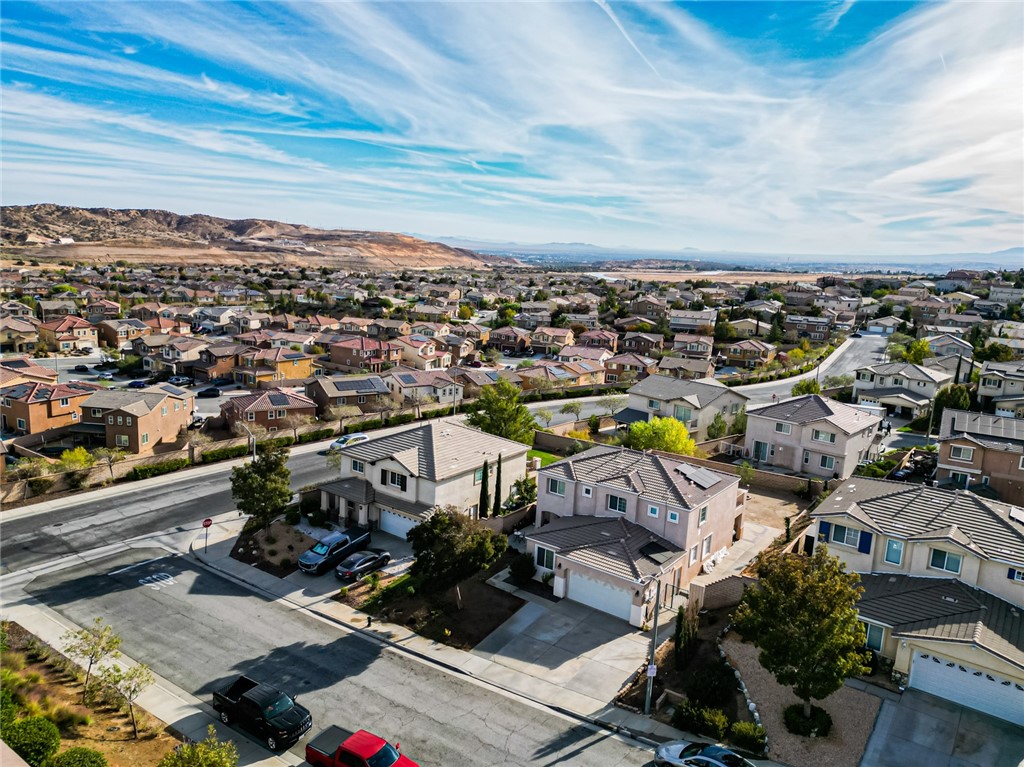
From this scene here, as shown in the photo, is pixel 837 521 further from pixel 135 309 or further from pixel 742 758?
pixel 135 309

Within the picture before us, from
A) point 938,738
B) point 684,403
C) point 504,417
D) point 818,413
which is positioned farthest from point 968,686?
point 684,403

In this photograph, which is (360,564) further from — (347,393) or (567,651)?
(347,393)

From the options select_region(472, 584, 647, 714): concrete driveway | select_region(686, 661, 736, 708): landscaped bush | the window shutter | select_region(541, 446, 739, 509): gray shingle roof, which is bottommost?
select_region(472, 584, 647, 714): concrete driveway

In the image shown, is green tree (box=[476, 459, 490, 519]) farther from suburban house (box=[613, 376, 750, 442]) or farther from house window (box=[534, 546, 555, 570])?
suburban house (box=[613, 376, 750, 442])

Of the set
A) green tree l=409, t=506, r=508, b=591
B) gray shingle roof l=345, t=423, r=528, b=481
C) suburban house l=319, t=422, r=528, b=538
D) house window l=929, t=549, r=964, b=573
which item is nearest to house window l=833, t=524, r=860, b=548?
house window l=929, t=549, r=964, b=573

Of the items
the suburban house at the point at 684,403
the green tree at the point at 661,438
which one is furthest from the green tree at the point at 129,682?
the suburban house at the point at 684,403

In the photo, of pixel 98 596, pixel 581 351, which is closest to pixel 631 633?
pixel 98 596
